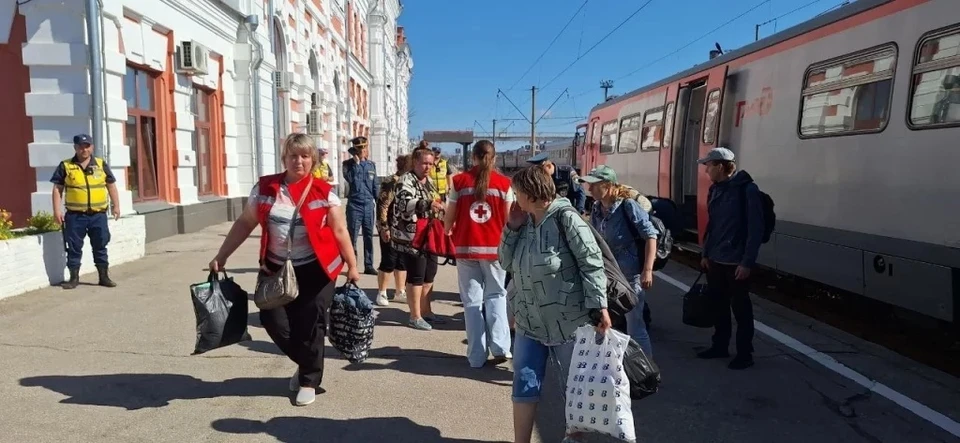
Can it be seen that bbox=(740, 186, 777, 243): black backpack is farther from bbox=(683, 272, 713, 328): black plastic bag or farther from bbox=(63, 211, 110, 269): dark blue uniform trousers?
bbox=(63, 211, 110, 269): dark blue uniform trousers

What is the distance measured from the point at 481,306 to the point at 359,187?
3.62m

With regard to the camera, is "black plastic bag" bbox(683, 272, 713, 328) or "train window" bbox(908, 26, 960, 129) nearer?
"train window" bbox(908, 26, 960, 129)

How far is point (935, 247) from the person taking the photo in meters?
5.10

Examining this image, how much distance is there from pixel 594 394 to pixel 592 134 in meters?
14.5

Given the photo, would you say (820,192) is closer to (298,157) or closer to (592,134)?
(298,157)

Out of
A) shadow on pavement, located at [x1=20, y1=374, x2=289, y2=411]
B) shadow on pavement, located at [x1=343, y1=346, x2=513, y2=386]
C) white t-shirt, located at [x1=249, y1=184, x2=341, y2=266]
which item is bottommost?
shadow on pavement, located at [x1=343, y1=346, x2=513, y2=386]

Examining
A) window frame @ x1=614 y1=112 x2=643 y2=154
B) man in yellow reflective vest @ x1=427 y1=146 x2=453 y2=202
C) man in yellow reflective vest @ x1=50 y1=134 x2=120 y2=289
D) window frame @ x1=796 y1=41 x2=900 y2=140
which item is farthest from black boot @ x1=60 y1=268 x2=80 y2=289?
window frame @ x1=614 y1=112 x2=643 y2=154

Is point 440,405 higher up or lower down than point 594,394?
lower down

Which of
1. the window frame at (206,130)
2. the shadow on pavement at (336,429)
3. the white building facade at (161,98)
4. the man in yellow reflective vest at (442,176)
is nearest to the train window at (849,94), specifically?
the man in yellow reflective vest at (442,176)

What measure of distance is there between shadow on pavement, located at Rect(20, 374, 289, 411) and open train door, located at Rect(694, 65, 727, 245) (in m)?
6.21

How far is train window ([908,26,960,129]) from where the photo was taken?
5.08 metres

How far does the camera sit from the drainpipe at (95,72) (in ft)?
29.8

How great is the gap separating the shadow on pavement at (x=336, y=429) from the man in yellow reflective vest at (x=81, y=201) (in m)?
4.53

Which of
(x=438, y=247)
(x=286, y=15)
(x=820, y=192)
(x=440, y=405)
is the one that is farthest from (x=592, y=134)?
(x=440, y=405)
